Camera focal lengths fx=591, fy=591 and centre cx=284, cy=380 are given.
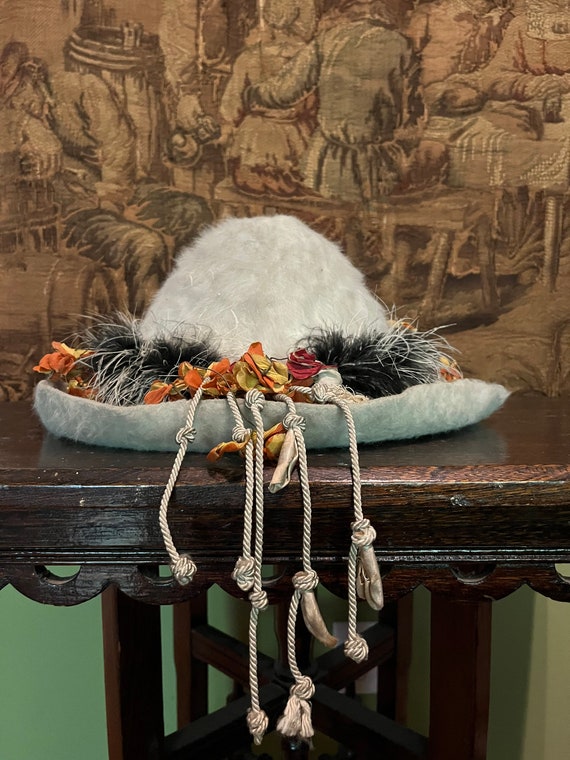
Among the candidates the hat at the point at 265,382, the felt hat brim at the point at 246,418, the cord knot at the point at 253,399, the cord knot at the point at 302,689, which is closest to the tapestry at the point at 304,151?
the hat at the point at 265,382

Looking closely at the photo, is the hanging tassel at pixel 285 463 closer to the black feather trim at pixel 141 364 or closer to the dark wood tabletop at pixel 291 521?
the dark wood tabletop at pixel 291 521

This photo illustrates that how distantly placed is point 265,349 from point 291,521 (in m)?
0.16

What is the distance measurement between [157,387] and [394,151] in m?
0.52

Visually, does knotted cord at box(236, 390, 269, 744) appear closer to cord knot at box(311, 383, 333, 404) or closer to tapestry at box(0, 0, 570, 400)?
cord knot at box(311, 383, 333, 404)

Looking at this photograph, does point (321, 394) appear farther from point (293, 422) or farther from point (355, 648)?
point (355, 648)

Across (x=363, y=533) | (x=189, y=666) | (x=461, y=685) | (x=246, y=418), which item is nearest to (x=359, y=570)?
(x=363, y=533)

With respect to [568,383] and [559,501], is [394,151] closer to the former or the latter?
[568,383]

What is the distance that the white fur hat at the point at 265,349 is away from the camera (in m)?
0.45

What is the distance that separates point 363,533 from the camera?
1.20 feet

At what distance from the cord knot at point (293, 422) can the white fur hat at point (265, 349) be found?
0.03 meters

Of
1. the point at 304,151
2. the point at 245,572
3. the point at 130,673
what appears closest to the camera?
the point at 245,572

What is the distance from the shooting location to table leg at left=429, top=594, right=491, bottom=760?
53 cm

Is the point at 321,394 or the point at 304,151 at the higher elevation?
the point at 304,151

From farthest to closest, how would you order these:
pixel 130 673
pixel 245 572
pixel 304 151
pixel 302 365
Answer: pixel 304 151 → pixel 130 673 → pixel 302 365 → pixel 245 572
